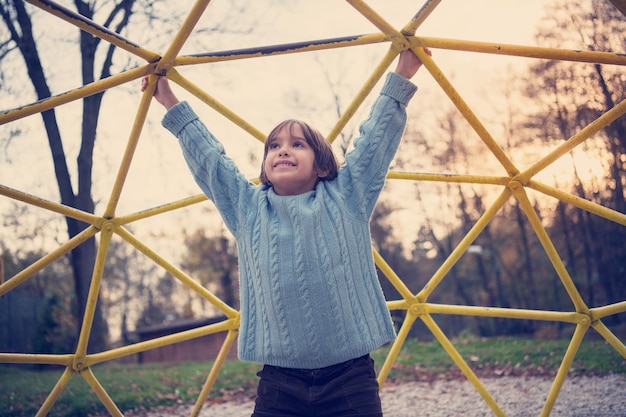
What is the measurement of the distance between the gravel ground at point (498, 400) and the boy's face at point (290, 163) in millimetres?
3029

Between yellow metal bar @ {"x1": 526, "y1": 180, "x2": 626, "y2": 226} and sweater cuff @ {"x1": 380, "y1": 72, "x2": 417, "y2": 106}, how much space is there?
1.08 metres

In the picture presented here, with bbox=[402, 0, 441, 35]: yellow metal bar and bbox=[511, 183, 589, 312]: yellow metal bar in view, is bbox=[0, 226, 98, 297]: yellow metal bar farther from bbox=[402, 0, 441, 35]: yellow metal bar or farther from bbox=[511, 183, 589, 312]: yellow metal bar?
bbox=[511, 183, 589, 312]: yellow metal bar

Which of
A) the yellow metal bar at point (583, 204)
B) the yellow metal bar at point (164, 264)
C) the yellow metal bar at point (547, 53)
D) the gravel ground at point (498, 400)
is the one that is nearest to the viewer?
the yellow metal bar at point (547, 53)

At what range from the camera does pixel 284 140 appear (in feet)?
6.32

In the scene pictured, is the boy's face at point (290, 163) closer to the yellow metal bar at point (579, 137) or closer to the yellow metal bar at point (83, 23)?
the yellow metal bar at point (83, 23)

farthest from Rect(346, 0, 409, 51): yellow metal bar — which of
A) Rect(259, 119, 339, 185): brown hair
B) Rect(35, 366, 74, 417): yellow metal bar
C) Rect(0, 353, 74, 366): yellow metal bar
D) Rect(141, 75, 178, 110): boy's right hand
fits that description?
Rect(35, 366, 74, 417): yellow metal bar

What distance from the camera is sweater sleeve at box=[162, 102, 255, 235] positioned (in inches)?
78.9

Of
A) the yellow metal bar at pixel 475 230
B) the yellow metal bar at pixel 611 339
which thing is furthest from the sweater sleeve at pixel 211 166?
the yellow metal bar at pixel 611 339

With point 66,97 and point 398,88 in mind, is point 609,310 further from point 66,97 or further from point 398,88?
point 66,97

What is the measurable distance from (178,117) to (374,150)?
2.39ft

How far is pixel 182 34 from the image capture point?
7.02 feet

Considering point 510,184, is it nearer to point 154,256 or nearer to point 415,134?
point 154,256

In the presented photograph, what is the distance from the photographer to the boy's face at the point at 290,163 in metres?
1.86

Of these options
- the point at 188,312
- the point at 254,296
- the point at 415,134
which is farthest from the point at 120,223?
the point at 188,312
